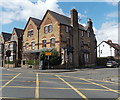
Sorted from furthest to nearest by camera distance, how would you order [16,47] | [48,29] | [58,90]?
[16,47], [48,29], [58,90]

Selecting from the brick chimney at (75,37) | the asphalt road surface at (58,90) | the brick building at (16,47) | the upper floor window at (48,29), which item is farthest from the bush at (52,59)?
the asphalt road surface at (58,90)

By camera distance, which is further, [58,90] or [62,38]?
[62,38]

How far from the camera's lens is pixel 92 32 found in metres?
41.5

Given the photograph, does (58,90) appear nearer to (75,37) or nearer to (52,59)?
(52,59)

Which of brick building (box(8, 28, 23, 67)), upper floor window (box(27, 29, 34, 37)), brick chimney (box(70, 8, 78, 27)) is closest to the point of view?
brick chimney (box(70, 8, 78, 27))

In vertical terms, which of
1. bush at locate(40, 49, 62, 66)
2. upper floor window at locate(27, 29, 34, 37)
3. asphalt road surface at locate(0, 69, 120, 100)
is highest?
upper floor window at locate(27, 29, 34, 37)

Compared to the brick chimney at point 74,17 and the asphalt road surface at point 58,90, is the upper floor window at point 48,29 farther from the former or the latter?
the asphalt road surface at point 58,90

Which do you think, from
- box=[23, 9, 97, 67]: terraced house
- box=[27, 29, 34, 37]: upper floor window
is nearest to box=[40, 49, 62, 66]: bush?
box=[23, 9, 97, 67]: terraced house

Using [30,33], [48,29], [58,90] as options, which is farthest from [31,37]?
[58,90]

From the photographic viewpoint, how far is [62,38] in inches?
1234

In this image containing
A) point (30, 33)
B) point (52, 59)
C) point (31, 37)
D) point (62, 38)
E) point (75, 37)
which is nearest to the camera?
point (52, 59)

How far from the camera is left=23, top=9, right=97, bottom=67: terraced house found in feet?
103

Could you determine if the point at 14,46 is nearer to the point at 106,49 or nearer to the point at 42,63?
the point at 42,63

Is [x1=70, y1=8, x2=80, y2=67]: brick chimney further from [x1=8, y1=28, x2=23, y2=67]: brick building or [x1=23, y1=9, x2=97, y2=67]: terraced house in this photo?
[x1=8, y1=28, x2=23, y2=67]: brick building
